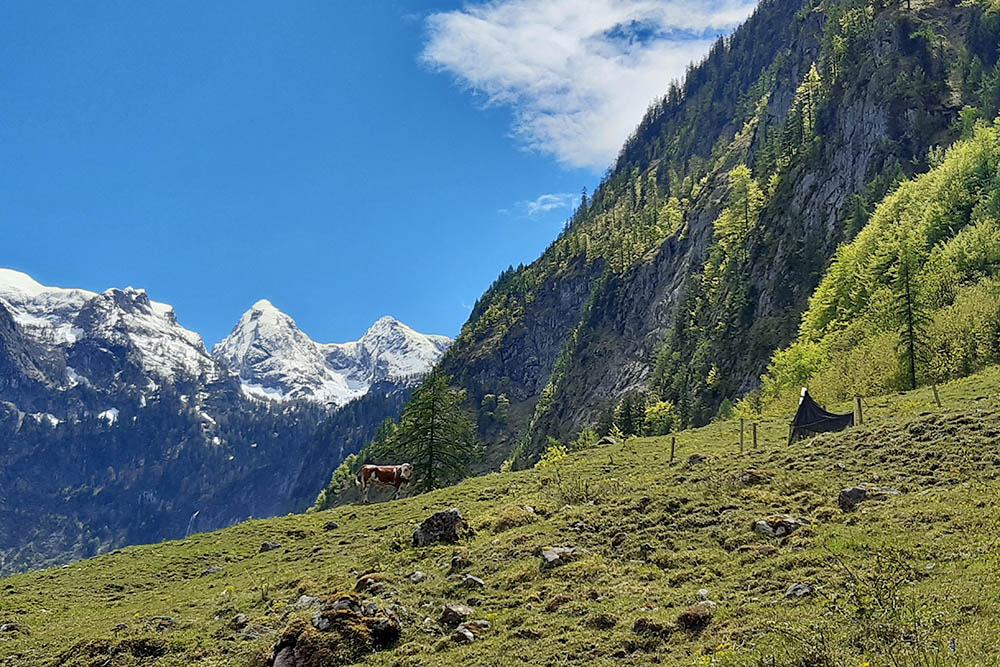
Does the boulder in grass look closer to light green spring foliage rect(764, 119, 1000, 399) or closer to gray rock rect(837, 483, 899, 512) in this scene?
gray rock rect(837, 483, 899, 512)

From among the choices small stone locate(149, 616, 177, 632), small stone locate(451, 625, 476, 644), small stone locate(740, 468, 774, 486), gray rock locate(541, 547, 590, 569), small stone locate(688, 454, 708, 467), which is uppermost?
small stone locate(688, 454, 708, 467)

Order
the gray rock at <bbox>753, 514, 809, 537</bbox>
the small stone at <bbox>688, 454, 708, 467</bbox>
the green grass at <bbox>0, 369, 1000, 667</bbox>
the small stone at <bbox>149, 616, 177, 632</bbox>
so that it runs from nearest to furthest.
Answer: the green grass at <bbox>0, 369, 1000, 667</bbox> < the gray rock at <bbox>753, 514, 809, 537</bbox> < the small stone at <bbox>149, 616, 177, 632</bbox> < the small stone at <bbox>688, 454, 708, 467</bbox>

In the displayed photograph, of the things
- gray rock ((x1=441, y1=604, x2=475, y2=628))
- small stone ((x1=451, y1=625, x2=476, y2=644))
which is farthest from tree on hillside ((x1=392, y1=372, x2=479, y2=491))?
small stone ((x1=451, y1=625, x2=476, y2=644))

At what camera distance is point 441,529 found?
27.2 metres

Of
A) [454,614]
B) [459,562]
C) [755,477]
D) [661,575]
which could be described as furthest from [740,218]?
[454,614]

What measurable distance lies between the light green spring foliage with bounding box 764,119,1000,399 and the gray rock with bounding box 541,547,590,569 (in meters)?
40.4

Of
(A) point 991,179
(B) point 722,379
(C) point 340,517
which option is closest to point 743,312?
(B) point 722,379

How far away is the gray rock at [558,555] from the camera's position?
71.4ft

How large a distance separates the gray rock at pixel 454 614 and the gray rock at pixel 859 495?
12.1 meters

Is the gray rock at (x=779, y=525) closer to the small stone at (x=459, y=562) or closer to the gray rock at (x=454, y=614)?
the gray rock at (x=454, y=614)

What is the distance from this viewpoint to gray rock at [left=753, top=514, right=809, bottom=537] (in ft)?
67.6

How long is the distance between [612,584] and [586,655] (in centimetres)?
434

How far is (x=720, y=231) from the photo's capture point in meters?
153

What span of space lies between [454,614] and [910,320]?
49891mm
